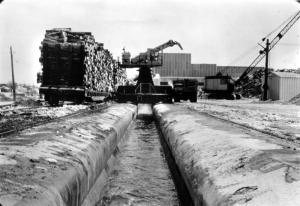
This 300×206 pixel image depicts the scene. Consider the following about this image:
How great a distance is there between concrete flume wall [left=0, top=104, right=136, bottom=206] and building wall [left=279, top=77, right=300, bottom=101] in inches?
1237

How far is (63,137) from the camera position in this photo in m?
4.28

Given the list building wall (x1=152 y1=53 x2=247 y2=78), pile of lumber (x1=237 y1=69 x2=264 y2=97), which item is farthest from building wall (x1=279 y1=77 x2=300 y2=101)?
building wall (x1=152 y1=53 x2=247 y2=78)

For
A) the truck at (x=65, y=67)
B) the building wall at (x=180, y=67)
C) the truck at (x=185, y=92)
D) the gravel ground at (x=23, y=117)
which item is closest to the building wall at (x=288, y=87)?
the truck at (x=185, y=92)

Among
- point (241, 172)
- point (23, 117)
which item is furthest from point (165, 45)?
point (241, 172)

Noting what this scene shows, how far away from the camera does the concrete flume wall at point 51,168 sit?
2342 millimetres

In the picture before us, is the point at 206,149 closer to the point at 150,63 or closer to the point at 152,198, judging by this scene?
the point at 152,198

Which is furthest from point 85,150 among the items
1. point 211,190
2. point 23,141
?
point 211,190

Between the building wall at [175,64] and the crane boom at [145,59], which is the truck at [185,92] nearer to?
the crane boom at [145,59]

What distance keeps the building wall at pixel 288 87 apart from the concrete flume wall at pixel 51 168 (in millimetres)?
31407

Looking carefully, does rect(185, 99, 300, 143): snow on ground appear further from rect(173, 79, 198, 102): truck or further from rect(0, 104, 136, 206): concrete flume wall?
rect(173, 79, 198, 102): truck

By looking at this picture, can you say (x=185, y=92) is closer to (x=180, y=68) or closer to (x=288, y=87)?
(x=288, y=87)

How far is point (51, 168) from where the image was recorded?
9.73 feet

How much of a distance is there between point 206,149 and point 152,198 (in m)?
1.00

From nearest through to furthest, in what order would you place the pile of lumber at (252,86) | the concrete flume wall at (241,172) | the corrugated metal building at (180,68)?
the concrete flume wall at (241,172), the pile of lumber at (252,86), the corrugated metal building at (180,68)
